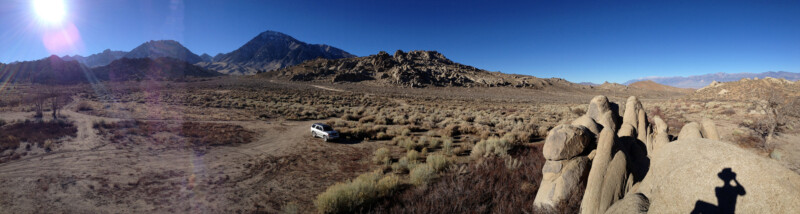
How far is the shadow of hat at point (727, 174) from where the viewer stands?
11.1 feet

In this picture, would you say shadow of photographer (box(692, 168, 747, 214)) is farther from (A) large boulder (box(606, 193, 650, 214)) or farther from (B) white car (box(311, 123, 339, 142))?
(B) white car (box(311, 123, 339, 142))

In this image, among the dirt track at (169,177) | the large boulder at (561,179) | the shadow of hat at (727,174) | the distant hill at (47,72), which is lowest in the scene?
the dirt track at (169,177)

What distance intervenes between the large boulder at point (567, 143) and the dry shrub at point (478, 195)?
926 mm

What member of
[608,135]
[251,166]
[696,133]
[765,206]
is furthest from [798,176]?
[251,166]

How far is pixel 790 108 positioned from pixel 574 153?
20282mm

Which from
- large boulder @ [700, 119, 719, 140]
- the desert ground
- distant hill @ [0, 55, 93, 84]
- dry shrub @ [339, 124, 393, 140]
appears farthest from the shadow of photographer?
distant hill @ [0, 55, 93, 84]

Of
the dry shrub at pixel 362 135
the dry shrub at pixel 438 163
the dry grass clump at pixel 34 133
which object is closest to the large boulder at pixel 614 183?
the dry shrub at pixel 438 163

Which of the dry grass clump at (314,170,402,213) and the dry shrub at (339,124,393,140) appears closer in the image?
the dry grass clump at (314,170,402,213)

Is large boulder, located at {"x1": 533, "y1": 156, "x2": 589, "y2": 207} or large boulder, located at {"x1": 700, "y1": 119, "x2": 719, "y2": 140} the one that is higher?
large boulder, located at {"x1": 700, "y1": 119, "x2": 719, "y2": 140}

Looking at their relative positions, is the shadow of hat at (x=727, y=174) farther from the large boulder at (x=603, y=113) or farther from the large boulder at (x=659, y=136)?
the large boulder at (x=603, y=113)

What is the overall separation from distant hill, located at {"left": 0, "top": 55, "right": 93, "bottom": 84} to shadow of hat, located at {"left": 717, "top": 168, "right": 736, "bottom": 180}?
117384 millimetres

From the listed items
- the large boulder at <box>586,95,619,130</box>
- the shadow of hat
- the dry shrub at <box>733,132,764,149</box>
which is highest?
the large boulder at <box>586,95,619,130</box>

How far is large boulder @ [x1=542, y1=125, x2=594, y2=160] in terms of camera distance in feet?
18.3

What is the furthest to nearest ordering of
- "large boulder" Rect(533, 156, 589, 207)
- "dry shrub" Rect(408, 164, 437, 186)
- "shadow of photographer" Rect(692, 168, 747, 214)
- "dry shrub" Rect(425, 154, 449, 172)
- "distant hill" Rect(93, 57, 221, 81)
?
"distant hill" Rect(93, 57, 221, 81) → "dry shrub" Rect(425, 154, 449, 172) → "dry shrub" Rect(408, 164, 437, 186) → "large boulder" Rect(533, 156, 589, 207) → "shadow of photographer" Rect(692, 168, 747, 214)
